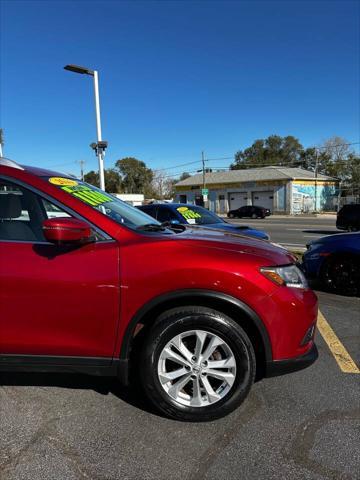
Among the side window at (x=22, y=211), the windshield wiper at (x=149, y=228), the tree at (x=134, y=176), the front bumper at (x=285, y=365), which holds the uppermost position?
the tree at (x=134, y=176)

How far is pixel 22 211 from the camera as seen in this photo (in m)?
2.87

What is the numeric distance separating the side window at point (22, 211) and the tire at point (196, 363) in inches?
42.9

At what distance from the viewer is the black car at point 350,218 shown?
19.0 meters

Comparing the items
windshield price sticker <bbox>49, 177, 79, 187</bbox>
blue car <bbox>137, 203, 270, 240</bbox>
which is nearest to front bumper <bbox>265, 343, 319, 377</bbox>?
windshield price sticker <bbox>49, 177, 79, 187</bbox>

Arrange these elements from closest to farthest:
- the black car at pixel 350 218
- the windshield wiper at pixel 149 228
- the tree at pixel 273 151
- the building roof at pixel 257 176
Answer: the windshield wiper at pixel 149 228, the black car at pixel 350 218, the building roof at pixel 257 176, the tree at pixel 273 151

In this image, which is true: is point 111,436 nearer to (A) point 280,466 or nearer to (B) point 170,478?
(B) point 170,478

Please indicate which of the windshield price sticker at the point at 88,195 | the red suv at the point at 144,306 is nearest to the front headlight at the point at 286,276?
the red suv at the point at 144,306

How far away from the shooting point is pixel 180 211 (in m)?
9.04

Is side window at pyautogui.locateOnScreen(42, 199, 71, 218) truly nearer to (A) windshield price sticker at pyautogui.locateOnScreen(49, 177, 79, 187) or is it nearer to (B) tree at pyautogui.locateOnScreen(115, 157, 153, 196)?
(A) windshield price sticker at pyautogui.locateOnScreen(49, 177, 79, 187)

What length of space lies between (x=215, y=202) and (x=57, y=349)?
5184cm

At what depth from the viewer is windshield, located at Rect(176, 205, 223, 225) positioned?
8.73m

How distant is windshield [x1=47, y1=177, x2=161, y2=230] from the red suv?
0.27 ft

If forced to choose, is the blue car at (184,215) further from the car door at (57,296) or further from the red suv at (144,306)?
the car door at (57,296)

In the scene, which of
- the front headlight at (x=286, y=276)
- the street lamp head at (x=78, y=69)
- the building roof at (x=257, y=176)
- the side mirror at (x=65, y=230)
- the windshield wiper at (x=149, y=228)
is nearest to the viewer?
the side mirror at (x=65, y=230)
